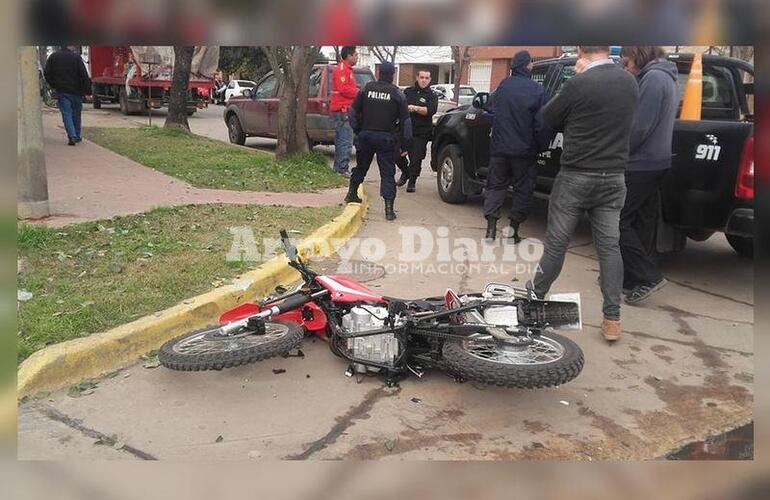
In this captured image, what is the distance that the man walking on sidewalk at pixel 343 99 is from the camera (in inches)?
353

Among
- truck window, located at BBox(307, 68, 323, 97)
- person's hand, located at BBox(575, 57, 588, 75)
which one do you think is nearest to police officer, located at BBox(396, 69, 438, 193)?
truck window, located at BBox(307, 68, 323, 97)

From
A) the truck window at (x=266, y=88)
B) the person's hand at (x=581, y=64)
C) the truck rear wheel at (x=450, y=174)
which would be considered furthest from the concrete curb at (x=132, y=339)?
the truck window at (x=266, y=88)

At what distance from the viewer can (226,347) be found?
3.74 metres

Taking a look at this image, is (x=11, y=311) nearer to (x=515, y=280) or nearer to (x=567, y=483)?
(x=567, y=483)

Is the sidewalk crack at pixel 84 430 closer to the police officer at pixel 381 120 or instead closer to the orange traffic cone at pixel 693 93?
the police officer at pixel 381 120

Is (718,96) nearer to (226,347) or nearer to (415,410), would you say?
(415,410)

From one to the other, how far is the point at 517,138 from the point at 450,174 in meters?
2.32

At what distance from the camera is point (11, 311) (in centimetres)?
347

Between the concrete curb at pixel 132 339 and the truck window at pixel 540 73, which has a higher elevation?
the truck window at pixel 540 73

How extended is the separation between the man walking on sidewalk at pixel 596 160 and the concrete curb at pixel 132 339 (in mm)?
2188

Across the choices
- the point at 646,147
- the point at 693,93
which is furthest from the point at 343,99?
the point at 646,147

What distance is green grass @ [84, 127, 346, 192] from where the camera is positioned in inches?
370

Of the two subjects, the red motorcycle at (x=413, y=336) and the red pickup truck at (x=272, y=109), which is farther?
the red pickup truck at (x=272, y=109)

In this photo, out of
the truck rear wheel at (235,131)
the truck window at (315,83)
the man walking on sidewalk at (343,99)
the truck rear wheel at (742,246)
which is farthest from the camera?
the truck rear wheel at (235,131)
